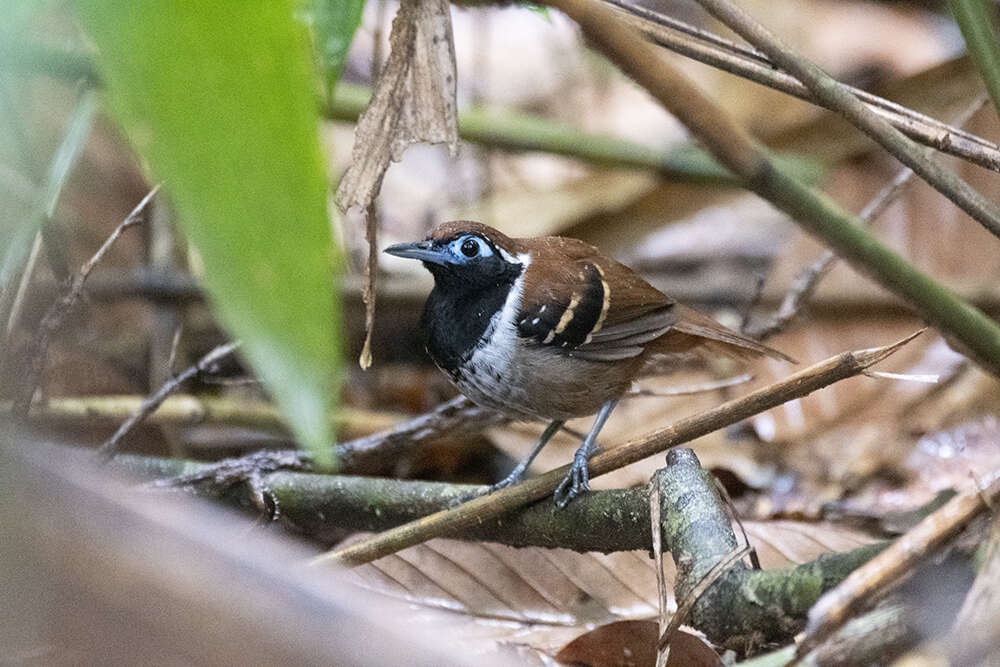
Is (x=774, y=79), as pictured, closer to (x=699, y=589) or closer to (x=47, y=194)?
(x=699, y=589)

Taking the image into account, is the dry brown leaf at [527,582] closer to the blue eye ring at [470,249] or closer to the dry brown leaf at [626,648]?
the dry brown leaf at [626,648]

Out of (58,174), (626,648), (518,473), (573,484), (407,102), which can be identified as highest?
(407,102)

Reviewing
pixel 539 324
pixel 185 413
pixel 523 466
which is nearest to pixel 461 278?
pixel 539 324

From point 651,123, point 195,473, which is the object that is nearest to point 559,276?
point 195,473

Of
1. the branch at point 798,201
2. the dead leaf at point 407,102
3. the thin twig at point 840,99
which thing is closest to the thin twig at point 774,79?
the thin twig at point 840,99

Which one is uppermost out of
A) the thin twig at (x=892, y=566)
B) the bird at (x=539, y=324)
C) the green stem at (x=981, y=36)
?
the green stem at (x=981, y=36)

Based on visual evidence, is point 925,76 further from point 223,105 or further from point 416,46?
point 223,105

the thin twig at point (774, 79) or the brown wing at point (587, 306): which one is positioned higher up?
the thin twig at point (774, 79)
